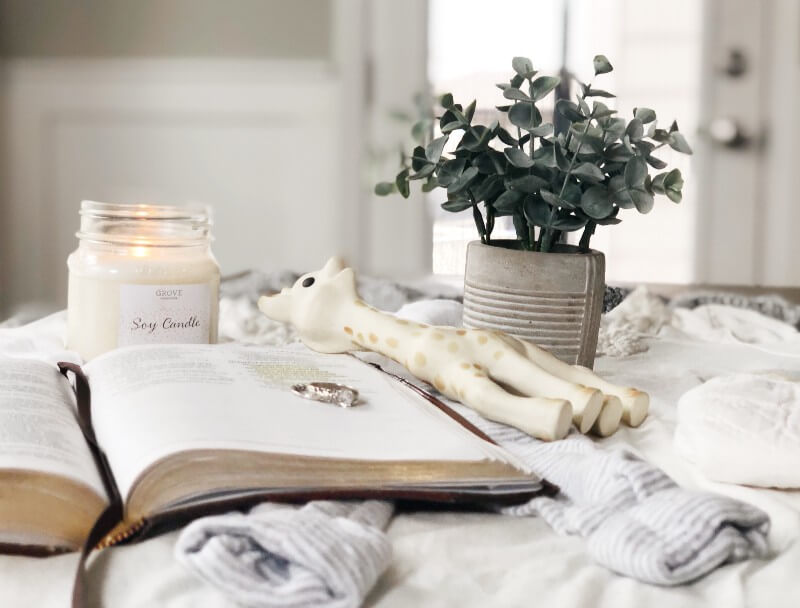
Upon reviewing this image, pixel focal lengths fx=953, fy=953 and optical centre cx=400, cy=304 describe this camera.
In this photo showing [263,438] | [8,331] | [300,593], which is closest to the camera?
[300,593]

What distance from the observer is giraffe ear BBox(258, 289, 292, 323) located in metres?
0.88

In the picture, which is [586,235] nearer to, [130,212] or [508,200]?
[508,200]

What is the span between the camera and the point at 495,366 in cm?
72

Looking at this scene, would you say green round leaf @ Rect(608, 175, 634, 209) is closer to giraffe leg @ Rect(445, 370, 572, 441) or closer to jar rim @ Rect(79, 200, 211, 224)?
giraffe leg @ Rect(445, 370, 572, 441)

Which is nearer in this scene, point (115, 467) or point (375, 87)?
point (115, 467)

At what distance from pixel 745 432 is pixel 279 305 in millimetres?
451

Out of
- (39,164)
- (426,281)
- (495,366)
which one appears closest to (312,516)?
(495,366)

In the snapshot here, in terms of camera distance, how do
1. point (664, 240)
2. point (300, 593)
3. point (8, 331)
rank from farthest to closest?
1. point (664, 240)
2. point (8, 331)
3. point (300, 593)

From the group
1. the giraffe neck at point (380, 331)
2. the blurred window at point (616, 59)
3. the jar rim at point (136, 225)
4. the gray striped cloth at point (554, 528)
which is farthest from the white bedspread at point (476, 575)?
the blurred window at point (616, 59)

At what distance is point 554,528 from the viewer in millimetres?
520

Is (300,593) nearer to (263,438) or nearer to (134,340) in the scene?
(263,438)

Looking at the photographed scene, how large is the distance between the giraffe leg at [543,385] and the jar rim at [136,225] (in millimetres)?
367

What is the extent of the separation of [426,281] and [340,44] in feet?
4.60

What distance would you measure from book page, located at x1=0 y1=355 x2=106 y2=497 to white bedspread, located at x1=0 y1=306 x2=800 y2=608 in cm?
5
